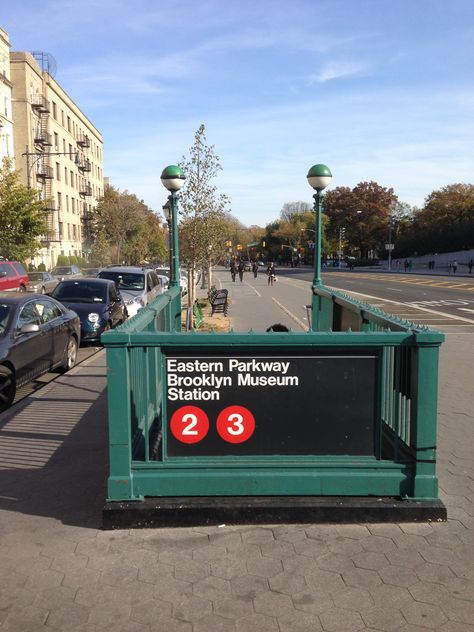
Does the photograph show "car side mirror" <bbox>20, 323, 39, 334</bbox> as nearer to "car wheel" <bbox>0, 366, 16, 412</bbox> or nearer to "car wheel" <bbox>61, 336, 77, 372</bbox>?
"car wheel" <bbox>0, 366, 16, 412</bbox>

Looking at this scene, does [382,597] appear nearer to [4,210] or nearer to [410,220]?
[4,210]

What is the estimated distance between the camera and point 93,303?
45.3ft

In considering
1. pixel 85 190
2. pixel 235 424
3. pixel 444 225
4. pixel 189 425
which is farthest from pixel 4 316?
pixel 444 225

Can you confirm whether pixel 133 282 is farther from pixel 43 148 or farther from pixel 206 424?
pixel 43 148

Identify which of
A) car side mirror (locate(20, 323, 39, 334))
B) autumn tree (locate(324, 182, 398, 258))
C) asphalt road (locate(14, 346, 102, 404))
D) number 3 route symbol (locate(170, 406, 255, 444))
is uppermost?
autumn tree (locate(324, 182, 398, 258))

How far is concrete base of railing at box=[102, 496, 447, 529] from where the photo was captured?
4.05m

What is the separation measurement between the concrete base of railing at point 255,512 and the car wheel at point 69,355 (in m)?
6.36

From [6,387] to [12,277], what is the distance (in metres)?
19.6

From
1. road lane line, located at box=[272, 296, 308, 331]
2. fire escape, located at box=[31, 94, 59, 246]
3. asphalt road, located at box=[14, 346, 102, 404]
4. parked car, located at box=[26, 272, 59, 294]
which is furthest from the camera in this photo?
fire escape, located at box=[31, 94, 59, 246]

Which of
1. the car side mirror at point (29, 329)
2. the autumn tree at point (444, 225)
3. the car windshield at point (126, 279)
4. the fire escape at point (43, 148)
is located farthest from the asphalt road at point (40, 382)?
the autumn tree at point (444, 225)

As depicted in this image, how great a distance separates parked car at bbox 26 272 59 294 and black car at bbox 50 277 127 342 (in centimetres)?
1343

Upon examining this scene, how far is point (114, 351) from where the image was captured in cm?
396

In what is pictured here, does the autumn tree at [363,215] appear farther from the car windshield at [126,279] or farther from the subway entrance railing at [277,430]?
the subway entrance railing at [277,430]

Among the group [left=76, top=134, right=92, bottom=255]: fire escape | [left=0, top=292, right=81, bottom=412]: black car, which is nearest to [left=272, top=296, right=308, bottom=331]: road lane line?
[left=0, top=292, right=81, bottom=412]: black car
